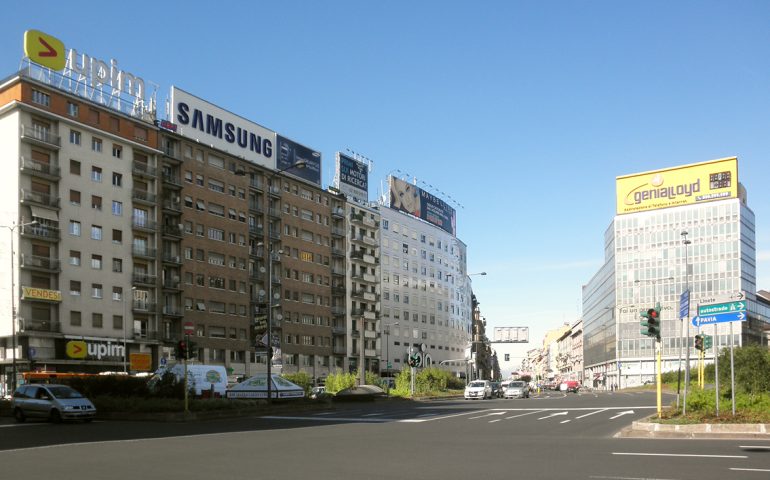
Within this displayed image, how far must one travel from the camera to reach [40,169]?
64.4 meters

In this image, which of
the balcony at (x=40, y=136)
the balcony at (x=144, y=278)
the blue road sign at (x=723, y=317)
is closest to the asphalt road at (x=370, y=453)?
the blue road sign at (x=723, y=317)

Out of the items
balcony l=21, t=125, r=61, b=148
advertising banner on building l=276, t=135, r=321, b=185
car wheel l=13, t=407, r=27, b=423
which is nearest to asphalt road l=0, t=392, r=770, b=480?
car wheel l=13, t=407, r=27, b=423

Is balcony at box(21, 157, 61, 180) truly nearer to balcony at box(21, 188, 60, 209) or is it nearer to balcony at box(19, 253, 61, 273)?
balcony at box(21, 188, 60, 209)

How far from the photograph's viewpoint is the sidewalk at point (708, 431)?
19.5 m

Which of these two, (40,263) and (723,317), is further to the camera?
(40,263)

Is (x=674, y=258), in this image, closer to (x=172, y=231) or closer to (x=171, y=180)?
(x=172, y=231)

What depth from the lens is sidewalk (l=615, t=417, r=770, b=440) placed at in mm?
19500

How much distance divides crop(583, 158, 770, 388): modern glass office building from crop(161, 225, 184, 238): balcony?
80504 mm

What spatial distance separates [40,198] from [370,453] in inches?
2189

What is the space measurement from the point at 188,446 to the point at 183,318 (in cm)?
6070

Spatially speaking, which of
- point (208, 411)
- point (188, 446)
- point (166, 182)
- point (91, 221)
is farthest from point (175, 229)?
point (188, 446)

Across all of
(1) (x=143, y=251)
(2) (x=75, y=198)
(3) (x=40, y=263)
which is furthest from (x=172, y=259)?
(3) (x=40, y=263)

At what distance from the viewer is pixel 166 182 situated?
77250 millimetres

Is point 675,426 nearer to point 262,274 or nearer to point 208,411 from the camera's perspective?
point 208,411
